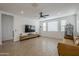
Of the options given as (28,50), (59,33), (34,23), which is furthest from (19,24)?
(59,33)

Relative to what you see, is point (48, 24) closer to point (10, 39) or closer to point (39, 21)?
point (39, 21)

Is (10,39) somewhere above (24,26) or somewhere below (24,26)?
below

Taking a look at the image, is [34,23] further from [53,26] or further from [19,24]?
[19,24]

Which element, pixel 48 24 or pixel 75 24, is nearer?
pixel 75 24

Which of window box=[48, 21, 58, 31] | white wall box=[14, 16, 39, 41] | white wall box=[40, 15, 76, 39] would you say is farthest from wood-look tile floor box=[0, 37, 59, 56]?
window box=[48, 21, 58, 31]

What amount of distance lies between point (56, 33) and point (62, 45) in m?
5.38

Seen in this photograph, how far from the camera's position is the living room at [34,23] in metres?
4.35

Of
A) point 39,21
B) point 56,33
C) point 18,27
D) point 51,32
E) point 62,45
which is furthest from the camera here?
point 39,21

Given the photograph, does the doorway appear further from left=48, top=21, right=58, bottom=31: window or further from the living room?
left=48, top=21, right=58, bottom=31: window

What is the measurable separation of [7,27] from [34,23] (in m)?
3.30

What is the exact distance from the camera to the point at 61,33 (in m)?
7.18

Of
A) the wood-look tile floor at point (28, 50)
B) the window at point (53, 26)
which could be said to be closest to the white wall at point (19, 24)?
the wood-look tile floor at point (28, 50)

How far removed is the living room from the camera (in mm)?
4352

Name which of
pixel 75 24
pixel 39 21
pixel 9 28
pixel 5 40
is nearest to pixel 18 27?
pixel 9 28
